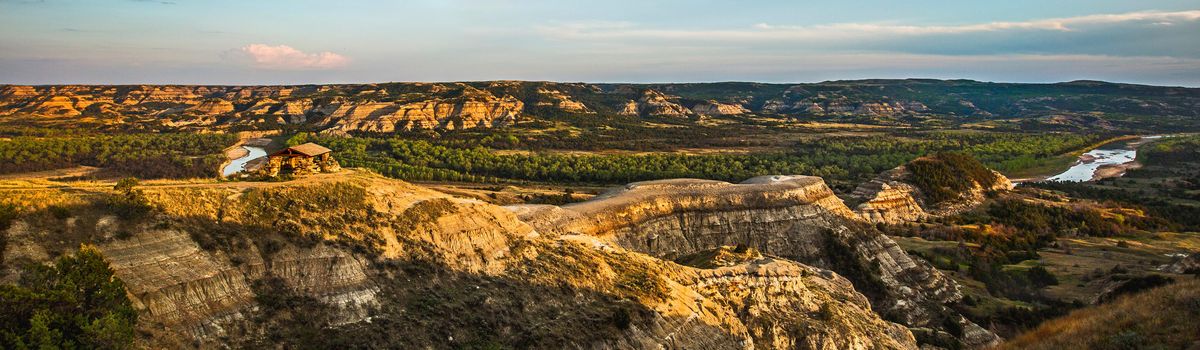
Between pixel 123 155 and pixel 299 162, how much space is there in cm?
9142

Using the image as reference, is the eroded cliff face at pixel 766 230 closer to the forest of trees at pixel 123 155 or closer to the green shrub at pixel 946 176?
the green shrub at pixel 946 176

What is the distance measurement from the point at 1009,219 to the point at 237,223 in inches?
3624

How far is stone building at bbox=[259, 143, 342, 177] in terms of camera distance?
36.6 m

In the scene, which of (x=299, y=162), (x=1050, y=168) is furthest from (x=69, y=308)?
(x=1050, y=168)

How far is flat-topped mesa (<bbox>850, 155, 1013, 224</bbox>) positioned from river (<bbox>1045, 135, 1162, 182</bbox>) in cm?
4524

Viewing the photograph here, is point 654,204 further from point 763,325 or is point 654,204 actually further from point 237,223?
point 237,223

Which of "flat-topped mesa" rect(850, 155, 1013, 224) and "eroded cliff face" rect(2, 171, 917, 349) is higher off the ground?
"eroded cliff face" rect(2, 171, 917, 349)

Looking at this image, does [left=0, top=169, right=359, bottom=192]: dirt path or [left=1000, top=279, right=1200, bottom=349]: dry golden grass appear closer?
[left=1000, top=279, right=1200, bottom=349]: dry golden grass

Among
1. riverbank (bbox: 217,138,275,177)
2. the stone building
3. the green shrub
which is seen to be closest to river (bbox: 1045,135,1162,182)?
the green shrub

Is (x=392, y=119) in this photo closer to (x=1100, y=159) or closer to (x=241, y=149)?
(x=241, y=149)

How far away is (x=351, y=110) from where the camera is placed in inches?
7648

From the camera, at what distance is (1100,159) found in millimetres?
161125

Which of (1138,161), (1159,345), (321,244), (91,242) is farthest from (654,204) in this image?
(1138,161)

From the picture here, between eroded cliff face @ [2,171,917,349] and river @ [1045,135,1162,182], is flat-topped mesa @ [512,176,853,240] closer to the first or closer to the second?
eroded cliff face @ [2,171,917,349]
